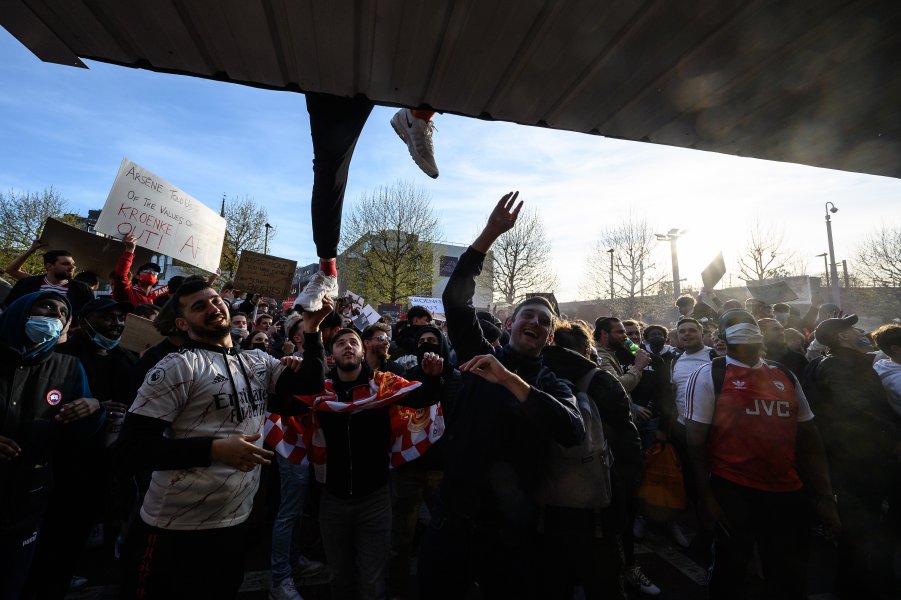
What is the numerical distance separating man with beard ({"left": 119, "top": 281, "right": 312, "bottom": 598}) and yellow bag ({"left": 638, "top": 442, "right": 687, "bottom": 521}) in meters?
3.11

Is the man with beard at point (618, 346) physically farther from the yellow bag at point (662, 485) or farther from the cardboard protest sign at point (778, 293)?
the cardboard protest sign at point (778, 293)

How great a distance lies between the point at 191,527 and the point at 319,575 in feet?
8.06

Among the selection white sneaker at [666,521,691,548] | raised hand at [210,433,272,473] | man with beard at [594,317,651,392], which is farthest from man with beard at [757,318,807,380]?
raised hand at [210,433,272,473]

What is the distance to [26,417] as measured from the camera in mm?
2756

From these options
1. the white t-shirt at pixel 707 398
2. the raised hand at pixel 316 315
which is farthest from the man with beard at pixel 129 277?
the white t-shirt at pixel 707 398

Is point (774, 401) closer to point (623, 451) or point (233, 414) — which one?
point (623, 451)

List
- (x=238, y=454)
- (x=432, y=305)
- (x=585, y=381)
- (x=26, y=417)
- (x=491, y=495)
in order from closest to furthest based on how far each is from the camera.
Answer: (x=238, y=454)
(x=491, y=495)
(x=26, y=417)
(x=585, y=381)
(x=432, y=305)

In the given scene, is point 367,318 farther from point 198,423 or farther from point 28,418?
point 198,423

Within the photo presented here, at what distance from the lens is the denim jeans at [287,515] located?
3.75m

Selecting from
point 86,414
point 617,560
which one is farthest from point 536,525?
point 86,414

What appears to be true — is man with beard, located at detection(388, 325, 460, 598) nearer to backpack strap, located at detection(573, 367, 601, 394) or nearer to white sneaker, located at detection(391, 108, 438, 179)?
backpack strap, located at detection(573, 367, 601, 394)

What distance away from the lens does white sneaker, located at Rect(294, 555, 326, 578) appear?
4266mm

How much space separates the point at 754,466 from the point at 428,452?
2.50 metres

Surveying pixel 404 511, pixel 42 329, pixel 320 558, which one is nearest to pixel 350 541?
pixel 404 511
